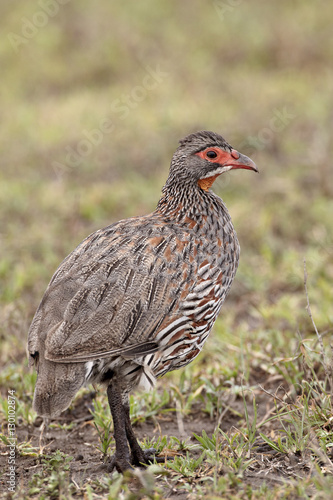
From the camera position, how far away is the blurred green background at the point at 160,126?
662 cm

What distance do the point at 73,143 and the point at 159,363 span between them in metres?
6.58

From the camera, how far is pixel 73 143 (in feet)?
31.8

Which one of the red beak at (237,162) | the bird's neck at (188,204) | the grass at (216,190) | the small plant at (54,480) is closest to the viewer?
the small plant at (54,480)

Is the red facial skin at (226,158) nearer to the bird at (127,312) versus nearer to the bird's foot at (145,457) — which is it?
the bird at (127,312)

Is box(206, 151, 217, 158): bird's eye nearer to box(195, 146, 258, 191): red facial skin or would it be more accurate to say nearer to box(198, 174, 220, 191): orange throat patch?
box(195, 146, 258, 191): red facial skin

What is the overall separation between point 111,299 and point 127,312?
0.36 feet

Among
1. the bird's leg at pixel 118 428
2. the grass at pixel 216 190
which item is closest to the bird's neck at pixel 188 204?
the grass at pixel 216 190

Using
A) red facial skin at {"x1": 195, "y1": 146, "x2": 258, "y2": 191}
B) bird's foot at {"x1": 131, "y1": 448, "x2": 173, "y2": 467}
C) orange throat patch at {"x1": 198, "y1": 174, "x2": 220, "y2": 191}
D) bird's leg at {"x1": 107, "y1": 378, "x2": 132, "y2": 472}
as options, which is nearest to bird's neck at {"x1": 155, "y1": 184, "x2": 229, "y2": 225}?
orange throat patch at {"x1": 198, "y1": 174, "x2": 220, "y2": 191}

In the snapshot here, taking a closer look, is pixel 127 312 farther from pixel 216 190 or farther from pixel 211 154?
pixel 216 190

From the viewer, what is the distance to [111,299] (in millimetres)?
3516

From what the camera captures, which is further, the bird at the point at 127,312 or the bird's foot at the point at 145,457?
the bird's foot at the point at 145,457

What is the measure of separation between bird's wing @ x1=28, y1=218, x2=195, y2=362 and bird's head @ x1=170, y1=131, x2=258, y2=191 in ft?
1.92

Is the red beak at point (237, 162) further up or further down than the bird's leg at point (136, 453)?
further up

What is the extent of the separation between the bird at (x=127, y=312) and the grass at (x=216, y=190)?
A: 429 mm
